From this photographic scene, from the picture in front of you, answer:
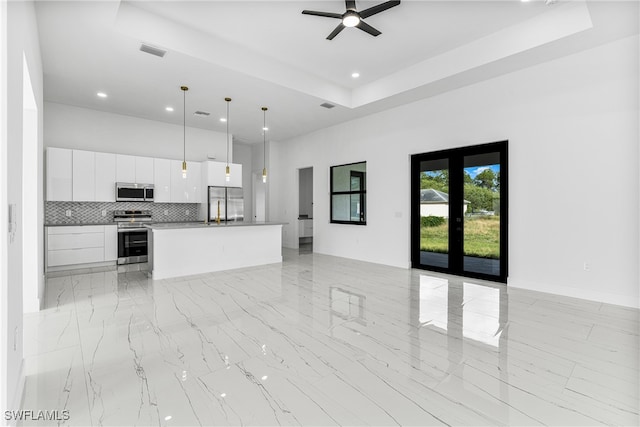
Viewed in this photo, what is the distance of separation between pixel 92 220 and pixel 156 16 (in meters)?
4.47

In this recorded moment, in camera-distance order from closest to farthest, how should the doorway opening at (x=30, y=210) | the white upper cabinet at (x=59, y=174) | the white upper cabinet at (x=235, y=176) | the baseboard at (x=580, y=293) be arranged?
1. the doorway opening at (x=30, y=210)
2. the baseboard at (x=580, y=293)
3. the white upper cabinet at (x=59, y=174)
4. the white upper cabinet at (x=235, y=176)

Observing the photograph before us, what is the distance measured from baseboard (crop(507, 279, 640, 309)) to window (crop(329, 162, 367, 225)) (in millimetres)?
3173

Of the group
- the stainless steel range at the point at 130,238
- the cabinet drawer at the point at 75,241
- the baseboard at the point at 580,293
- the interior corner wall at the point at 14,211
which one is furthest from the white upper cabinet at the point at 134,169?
the baseboard at the point at 580,293

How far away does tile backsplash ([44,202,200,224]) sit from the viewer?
6.10 m

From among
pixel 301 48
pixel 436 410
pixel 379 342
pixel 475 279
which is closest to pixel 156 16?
pixel 301 48

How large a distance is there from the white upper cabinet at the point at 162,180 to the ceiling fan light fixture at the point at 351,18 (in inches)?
205

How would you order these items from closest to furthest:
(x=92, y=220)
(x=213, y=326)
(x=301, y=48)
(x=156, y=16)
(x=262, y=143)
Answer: (x=213, y=326)
(x=156, y=16)
(x=301, y=48)
(x=92, y=220)
(x=262, y=143)

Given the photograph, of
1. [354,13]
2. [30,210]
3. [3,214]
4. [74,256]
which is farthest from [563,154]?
[74,256]

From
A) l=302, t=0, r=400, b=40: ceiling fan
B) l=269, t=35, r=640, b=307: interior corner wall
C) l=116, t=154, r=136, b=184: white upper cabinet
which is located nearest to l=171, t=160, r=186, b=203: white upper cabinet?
l=116, t=154, r=136, b=184: white upper cabinet

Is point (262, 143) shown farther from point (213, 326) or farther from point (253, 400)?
point (253, 400)

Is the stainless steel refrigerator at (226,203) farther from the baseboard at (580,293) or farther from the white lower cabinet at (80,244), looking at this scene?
the baseboard at (580,293)

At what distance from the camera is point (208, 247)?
5.79 metres

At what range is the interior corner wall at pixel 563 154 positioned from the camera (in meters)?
3.85

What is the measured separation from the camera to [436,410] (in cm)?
186
